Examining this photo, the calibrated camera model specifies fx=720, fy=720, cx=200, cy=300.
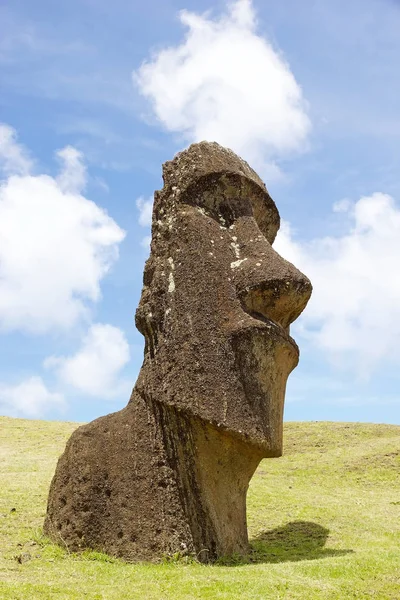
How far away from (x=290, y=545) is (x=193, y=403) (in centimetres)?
356

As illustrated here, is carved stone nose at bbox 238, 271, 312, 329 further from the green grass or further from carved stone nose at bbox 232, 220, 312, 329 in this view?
the green grass

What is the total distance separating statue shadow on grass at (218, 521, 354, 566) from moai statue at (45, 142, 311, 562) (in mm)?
356

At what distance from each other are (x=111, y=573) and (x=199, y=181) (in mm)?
5266

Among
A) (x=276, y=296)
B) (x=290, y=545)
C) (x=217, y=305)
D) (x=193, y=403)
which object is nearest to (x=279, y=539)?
(x=290, y=545)

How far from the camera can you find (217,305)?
933 cm

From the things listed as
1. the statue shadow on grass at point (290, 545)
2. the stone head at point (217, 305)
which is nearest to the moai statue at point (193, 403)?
the stone head at point (217, 305)

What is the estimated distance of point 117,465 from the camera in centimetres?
950

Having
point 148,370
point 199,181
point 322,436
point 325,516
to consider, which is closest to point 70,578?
point 148,370

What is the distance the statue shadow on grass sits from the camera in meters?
9.86

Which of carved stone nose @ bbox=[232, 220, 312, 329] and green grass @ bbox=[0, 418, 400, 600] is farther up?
carved stone nose @ bbox=[232, 220, 312, 329]

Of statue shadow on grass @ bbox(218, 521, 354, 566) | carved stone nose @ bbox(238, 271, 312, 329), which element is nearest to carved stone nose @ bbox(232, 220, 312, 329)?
carved stone nose @ bbox(238, 271, 312, 329)

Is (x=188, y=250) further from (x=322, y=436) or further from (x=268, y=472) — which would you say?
(x=322, y=436)

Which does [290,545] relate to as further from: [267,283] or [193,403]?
[267,283]

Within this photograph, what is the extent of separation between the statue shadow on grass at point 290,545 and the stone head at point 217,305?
1.62m
